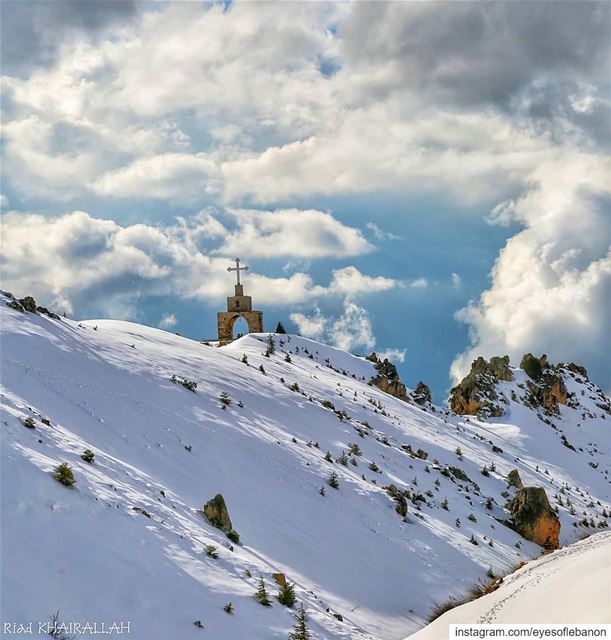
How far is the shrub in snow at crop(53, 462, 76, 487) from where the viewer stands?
15.5 meters

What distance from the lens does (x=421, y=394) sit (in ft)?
172

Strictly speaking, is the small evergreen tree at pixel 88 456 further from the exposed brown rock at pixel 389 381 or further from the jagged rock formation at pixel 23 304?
the exposed brown rock at pixel 389 381

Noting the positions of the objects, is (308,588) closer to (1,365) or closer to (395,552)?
(395,552)

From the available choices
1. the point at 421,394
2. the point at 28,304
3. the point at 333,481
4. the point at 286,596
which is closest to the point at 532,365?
the point at 421,394

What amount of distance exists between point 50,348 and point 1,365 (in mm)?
3898

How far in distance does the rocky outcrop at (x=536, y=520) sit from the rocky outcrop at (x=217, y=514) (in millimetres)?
18209

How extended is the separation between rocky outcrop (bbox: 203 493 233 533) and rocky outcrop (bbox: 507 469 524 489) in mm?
23471

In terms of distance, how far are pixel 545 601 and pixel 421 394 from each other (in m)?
37.1

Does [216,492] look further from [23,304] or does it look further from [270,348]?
[270,348]

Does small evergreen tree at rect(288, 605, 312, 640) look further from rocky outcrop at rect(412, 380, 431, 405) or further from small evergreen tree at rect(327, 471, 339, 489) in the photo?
rocky outcrop at rect(412, 380, 431, 405)

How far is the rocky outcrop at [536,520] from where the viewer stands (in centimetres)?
3116

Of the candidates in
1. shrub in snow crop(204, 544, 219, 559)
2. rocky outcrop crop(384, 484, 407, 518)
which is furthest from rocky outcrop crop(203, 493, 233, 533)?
rocky outcrop crop(384, 484, 407, 518)

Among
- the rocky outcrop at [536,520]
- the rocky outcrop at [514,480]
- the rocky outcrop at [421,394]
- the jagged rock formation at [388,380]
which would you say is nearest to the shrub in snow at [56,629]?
the rocky outcrop at [536,520]

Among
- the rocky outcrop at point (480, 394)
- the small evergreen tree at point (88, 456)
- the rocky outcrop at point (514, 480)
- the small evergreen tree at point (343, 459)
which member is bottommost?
the small evergreen tree at point (88, 456)
